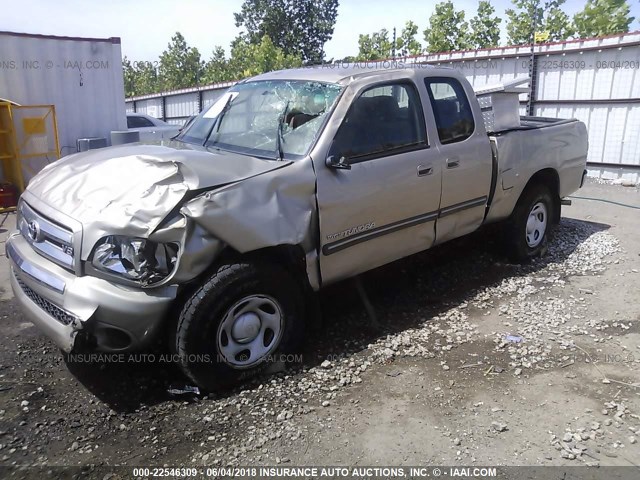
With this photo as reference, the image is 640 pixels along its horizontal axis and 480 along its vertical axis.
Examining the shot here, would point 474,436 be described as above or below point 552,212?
below

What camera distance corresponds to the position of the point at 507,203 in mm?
5227

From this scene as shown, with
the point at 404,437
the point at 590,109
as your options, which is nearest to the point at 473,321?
the point at 404,437

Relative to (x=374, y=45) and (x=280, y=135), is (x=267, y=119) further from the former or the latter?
(x=374, y=45)

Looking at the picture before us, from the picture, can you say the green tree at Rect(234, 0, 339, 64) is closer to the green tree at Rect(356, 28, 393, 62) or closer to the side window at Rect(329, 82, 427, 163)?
the green tree at Rect(356, 28, 393, 62)

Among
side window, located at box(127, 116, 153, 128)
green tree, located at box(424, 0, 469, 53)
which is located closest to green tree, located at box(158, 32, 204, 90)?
green tree, located at box(424, 0, 469, 53)

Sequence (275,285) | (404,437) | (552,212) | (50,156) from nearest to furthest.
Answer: (404,437)
(275,285)
(552,212)
(50,156)

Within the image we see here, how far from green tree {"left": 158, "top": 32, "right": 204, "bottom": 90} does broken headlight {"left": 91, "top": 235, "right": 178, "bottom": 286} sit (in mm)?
33494

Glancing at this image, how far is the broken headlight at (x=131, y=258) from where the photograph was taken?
2943mm

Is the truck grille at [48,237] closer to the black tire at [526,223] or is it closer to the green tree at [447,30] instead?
the black tire at [526,223]

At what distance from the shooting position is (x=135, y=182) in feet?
10.4

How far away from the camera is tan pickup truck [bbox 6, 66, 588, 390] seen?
2.97 meters

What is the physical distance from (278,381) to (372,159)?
1.71 meters

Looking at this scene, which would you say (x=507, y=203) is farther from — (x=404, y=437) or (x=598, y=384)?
(x=404, y=437)

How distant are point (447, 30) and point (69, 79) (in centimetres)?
1613
